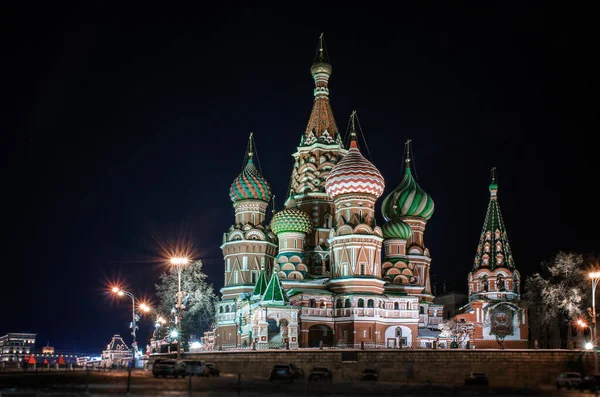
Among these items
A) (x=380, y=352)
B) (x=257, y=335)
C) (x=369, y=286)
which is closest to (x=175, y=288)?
(x=257, y=335)

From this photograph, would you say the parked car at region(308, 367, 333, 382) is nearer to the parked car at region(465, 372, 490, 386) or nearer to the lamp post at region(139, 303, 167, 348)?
the parked car at region(465, 372, 490, 386)

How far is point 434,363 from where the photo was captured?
3950 cm

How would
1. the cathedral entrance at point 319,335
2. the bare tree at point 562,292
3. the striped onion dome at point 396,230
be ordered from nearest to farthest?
1. the bare tree at point 562,292
2. the cathedral entrance at point 319,335
3. the striped onion dome at point 396,230

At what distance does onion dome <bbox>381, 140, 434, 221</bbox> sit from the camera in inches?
2894

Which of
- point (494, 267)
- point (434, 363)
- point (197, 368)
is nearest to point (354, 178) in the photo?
point (494, 267)

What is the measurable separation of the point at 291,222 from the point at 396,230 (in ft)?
34.4

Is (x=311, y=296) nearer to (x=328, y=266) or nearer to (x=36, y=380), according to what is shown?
(x=328, y=266)

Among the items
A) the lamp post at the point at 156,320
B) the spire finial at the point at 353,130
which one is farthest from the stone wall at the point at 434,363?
the spire finial at the point at 353,130

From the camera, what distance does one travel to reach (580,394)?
95.9 ft

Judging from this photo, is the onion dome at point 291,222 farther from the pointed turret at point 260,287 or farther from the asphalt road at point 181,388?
the asphalt road at point 181,388

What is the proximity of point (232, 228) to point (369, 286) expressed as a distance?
14.5 metres

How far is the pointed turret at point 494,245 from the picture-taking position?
72.8 metres

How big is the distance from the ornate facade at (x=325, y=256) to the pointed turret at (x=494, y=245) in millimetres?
5775

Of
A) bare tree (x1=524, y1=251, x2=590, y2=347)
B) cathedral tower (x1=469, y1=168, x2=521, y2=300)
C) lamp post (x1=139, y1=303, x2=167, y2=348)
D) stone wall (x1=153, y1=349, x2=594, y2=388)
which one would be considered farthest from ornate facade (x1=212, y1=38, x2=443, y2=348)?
stone wall (x1=153, y1=349, x2=594, y2=388)
